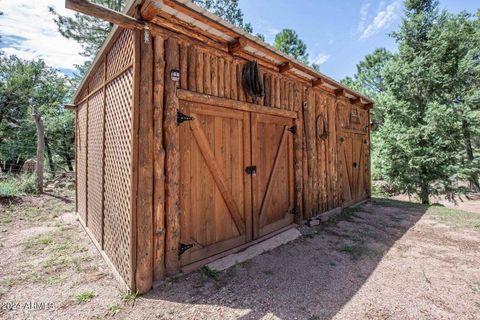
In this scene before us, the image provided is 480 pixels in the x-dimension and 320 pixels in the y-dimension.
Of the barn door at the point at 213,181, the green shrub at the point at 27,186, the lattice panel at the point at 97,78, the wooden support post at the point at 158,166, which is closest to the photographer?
the wooden support post at the point at 158,166

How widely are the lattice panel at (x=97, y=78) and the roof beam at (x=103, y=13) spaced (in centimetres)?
165

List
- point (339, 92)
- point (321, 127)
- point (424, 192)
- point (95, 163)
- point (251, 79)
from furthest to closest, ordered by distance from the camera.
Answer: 1. point (424, 192)
2. point (339, 92)
3. point (321, 127)
4. point (95, 163)
5. point (251, 79)

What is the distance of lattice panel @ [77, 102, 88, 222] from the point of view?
488 cm

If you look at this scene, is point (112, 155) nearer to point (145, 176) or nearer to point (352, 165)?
point (145, 176)

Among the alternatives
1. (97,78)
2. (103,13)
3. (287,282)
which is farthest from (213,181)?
(97,78)

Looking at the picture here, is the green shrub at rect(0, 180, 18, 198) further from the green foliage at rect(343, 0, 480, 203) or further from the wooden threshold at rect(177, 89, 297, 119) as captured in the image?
the green foliage at rect(343, 0, 480, 203)

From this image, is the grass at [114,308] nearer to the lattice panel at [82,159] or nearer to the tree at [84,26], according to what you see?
the lattice panel at [82,159]

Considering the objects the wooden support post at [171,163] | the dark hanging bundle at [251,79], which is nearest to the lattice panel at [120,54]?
the wooden support post at [171,163]

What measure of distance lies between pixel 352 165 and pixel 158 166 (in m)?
5.88

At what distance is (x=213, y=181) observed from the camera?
3.32 metres

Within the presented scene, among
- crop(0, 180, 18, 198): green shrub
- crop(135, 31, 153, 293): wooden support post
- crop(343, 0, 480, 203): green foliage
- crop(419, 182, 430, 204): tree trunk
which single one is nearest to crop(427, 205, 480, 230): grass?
crop(419, 182, 430, 204): tree trunk

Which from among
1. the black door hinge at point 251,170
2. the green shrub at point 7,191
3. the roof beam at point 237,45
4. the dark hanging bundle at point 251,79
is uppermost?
the roof beam at point 237,45

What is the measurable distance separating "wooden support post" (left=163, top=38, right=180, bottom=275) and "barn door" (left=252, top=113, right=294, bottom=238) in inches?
56.6

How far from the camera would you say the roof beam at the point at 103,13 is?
2.04m
